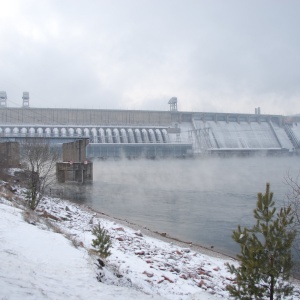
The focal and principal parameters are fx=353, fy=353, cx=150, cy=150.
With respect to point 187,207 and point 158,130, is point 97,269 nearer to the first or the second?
→ point 187,207

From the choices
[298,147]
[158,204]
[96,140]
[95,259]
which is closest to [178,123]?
[96,140]

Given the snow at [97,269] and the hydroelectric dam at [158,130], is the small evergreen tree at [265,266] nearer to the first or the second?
the snow at [97,269]

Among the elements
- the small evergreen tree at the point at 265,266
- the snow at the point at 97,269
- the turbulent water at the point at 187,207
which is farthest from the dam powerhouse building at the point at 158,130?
the small evergreen tree at the point at 265,266

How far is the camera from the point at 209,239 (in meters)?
11.9

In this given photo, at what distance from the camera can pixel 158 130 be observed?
76.6m

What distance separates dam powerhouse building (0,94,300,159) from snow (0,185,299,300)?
58859 millimetres

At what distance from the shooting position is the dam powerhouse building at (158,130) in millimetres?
70188

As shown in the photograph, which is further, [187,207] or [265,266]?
[187,207]

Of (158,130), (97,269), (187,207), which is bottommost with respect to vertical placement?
(187,207)

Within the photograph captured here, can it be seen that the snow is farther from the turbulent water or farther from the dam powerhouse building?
the dam powerhouse building

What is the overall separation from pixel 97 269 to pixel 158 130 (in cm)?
7189

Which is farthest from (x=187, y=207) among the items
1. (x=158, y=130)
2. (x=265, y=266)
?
(x=158, y=130)

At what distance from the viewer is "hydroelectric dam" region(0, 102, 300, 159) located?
7012cm

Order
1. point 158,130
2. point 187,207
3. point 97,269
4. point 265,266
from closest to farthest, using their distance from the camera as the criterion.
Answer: point 265,266, point 97,269, point 187,207, point 158,130
